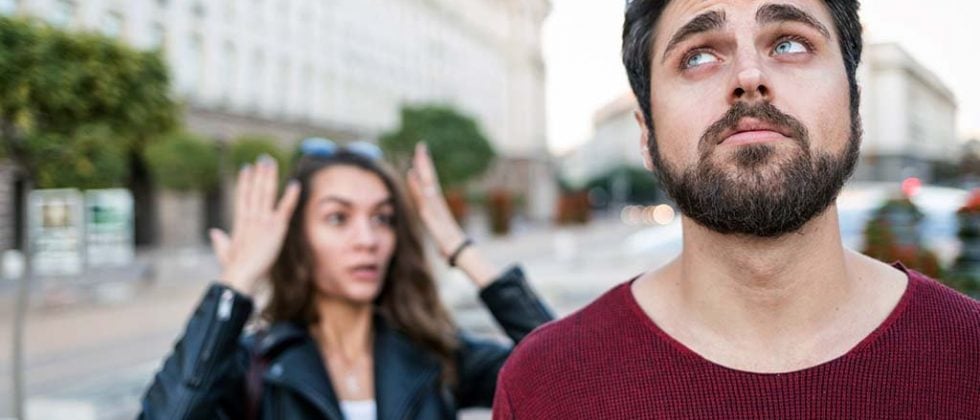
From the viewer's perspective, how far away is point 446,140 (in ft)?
101

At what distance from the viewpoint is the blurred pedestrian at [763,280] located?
1146mm

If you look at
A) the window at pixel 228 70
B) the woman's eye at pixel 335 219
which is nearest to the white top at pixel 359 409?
the woman's eye at pixel 335 219

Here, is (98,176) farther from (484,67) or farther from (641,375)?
(484,67)

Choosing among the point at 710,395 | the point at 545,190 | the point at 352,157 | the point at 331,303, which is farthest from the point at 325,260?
the point at 545,190

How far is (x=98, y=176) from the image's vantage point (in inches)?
260

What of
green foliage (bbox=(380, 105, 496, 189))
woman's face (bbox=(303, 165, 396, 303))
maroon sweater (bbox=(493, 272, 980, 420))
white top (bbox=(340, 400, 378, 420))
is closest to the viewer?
maroon sweater (bbox=(493, 272, 980, 420))

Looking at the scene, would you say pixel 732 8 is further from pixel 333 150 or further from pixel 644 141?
pixel 333 150

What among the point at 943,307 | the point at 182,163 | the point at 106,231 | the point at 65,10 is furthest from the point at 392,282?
the point at 65,10

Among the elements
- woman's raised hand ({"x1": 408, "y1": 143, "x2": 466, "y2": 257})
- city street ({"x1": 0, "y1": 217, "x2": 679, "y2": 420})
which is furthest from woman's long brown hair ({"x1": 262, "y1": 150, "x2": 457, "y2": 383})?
city street ({"x1": 0, "y1": 217, "x2": 679, "y2": 420})

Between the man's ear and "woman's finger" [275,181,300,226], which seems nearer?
the man's ear

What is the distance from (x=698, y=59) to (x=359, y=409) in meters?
1.43

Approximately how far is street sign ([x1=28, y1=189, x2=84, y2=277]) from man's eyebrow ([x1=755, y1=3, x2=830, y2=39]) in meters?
17.4

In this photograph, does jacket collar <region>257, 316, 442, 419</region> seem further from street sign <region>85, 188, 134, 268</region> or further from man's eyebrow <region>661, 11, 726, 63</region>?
street sign <region>85, 188, 134, 268</region>

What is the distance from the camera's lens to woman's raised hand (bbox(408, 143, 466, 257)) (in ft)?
8.09
